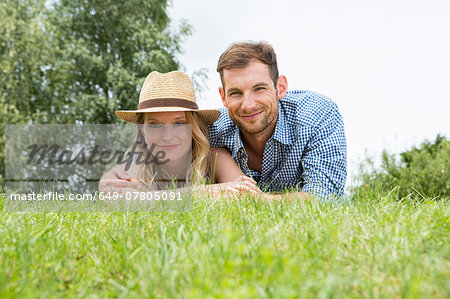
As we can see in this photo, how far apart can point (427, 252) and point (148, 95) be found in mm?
3303

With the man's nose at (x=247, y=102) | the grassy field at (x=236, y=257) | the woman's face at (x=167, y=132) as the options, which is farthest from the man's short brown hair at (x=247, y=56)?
the grassy field at (x=236, y=257)

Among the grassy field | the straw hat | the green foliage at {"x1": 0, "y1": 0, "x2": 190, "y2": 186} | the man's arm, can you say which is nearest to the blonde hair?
→ the straw hat

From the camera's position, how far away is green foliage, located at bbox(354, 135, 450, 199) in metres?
10.3

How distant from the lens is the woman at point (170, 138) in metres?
4.17

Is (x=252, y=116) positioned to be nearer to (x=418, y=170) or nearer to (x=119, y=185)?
(x=119, y=185)

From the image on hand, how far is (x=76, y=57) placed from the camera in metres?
16.2

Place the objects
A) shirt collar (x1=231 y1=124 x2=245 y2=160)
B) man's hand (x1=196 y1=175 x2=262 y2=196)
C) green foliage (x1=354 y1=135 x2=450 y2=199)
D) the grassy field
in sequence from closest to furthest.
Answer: the grassy field < man's hand (x1=196 y1=175 x2=262 y2=196) < shirt collar (x1=231 y1=124 x2=245 y2=160) < green foliage (x1=354 y1=135 x2=450 y2=199)

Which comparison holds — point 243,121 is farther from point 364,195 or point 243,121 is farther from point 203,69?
point 203,69

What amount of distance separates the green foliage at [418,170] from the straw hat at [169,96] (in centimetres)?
650

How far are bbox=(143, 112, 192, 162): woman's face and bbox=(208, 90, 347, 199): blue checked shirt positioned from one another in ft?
2.00

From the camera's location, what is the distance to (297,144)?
4277 mm

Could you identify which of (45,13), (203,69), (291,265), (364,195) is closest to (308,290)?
(291,265)

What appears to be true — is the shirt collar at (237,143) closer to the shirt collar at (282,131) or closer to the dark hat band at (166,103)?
the shirt collar at (282,131)

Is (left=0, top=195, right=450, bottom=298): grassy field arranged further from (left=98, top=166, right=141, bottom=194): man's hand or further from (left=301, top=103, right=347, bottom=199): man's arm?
(left=98, top=166, right=141, bottom=194): man's hand
